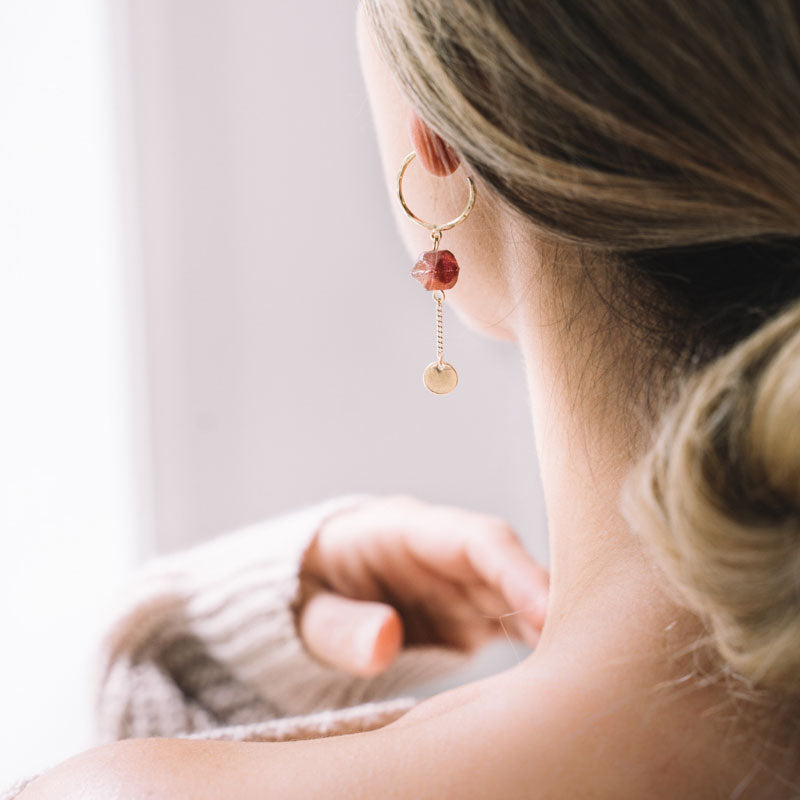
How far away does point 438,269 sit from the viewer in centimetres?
52

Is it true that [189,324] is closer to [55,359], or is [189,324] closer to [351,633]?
[55,359]

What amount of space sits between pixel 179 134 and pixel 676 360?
3.03 ft

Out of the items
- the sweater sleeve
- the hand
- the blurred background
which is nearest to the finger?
the hand

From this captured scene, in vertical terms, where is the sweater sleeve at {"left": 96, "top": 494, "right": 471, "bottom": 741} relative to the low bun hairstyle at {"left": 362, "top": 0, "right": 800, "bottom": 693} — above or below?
below

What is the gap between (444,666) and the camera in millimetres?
932

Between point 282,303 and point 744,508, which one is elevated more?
point 282,303

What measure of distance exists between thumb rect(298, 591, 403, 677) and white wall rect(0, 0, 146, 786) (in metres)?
0.29

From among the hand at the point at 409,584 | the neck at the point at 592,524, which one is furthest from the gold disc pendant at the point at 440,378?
the hand at the point at 409,584

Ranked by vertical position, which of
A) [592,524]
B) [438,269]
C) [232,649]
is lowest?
[232,649]

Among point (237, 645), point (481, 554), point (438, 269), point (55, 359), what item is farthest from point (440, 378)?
point (55, 359)

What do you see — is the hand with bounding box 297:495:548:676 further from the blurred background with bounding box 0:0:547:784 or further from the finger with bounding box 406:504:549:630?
the blurred background with bounding box 0:0:547:784

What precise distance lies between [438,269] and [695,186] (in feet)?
0.55

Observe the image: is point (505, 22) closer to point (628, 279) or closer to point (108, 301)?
point (628, 279)

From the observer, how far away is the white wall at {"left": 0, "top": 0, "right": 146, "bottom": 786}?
1.04m
